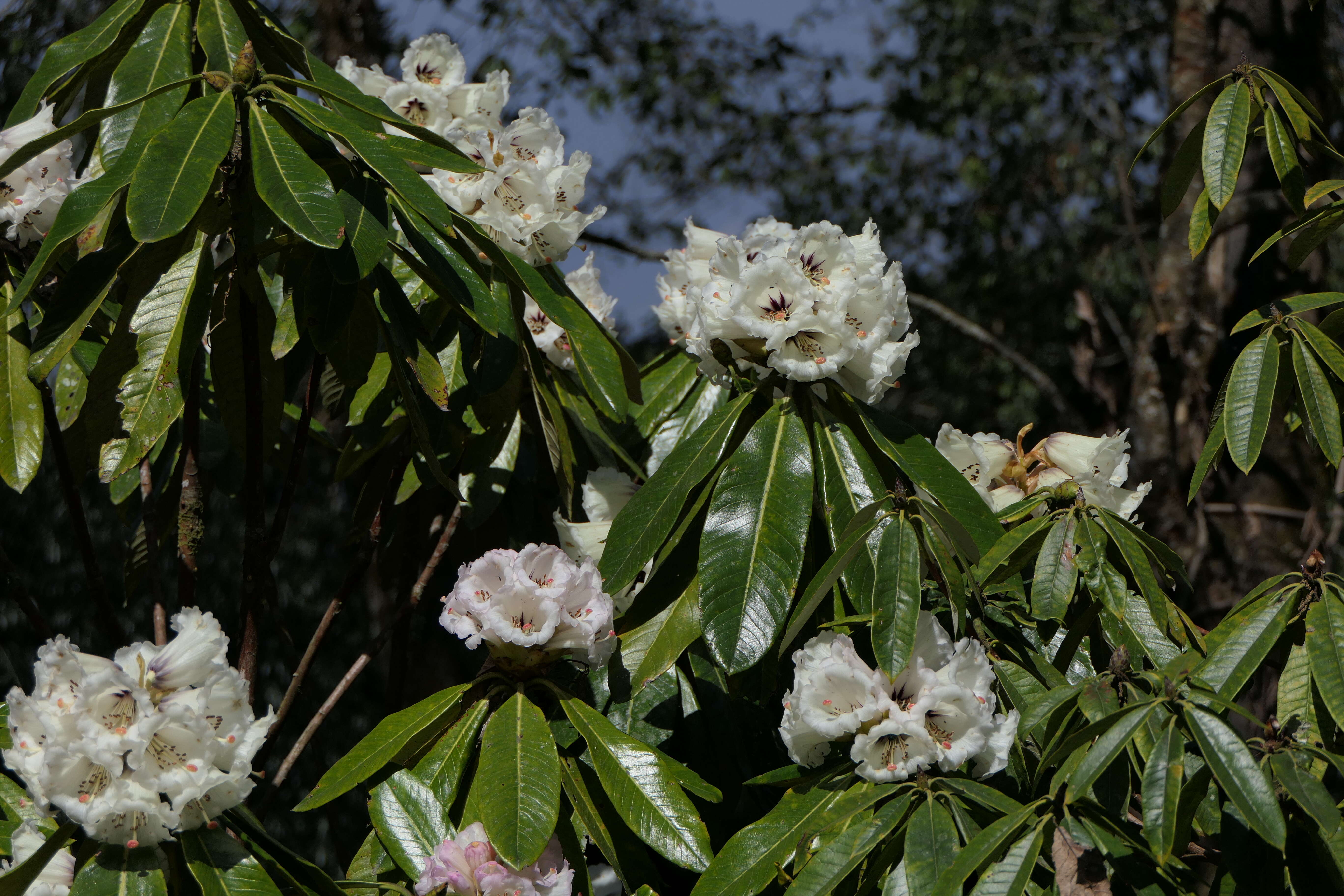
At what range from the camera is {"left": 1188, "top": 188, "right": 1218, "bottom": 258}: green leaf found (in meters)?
1.62

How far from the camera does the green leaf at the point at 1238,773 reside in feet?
3.20

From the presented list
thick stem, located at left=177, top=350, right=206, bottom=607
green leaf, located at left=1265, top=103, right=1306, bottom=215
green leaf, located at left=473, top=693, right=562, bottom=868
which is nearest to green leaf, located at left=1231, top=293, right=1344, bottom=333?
green leaf, located at left=1265, top=103, right=1306, bottom=215

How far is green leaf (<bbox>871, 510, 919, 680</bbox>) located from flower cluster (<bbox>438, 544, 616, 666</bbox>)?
334 millimetres

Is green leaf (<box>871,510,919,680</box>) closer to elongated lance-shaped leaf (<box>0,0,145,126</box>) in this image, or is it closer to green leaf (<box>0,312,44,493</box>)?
green leaf (<box>0,312,44,493</box>)

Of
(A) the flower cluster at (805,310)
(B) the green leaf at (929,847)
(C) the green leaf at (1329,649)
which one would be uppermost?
(A) the flower cluster at (805,310)

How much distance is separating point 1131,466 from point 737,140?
413cm

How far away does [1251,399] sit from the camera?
149 centimetres

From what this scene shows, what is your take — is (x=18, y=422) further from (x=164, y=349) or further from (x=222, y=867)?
(x=222, y=867)

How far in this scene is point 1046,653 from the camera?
161 centimetres

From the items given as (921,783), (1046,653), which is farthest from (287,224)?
(1046,653)

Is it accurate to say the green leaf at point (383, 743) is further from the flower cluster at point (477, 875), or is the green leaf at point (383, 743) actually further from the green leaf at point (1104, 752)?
the green leaf at point (1104, 752)

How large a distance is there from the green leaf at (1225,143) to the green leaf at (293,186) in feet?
3.57

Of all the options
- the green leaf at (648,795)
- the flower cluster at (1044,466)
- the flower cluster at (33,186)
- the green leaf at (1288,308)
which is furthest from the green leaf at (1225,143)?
the flower cluster at (33,186)

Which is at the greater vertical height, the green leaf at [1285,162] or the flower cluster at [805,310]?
the green leaf at [1285,162]
